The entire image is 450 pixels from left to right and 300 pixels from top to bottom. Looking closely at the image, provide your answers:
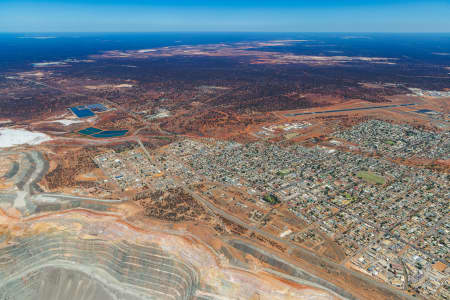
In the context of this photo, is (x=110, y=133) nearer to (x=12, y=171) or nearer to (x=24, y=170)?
(x=24, y=170)

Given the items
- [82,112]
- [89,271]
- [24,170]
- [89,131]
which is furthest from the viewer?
[82,112]

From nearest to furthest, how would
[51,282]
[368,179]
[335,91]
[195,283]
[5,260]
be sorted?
[195,283] < [51,282] < [5,260] < [368,179] < [335,91]

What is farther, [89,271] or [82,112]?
[82,112]

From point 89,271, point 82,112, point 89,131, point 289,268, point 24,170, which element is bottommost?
point 89,271

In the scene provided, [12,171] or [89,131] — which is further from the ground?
[89,131]

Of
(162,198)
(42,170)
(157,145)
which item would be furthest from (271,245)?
(42,170)

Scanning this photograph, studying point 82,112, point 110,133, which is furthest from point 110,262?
point 82,112

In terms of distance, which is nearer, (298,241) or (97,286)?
(97,286)

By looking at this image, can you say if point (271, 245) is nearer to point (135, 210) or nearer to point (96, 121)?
point (135, 210)
